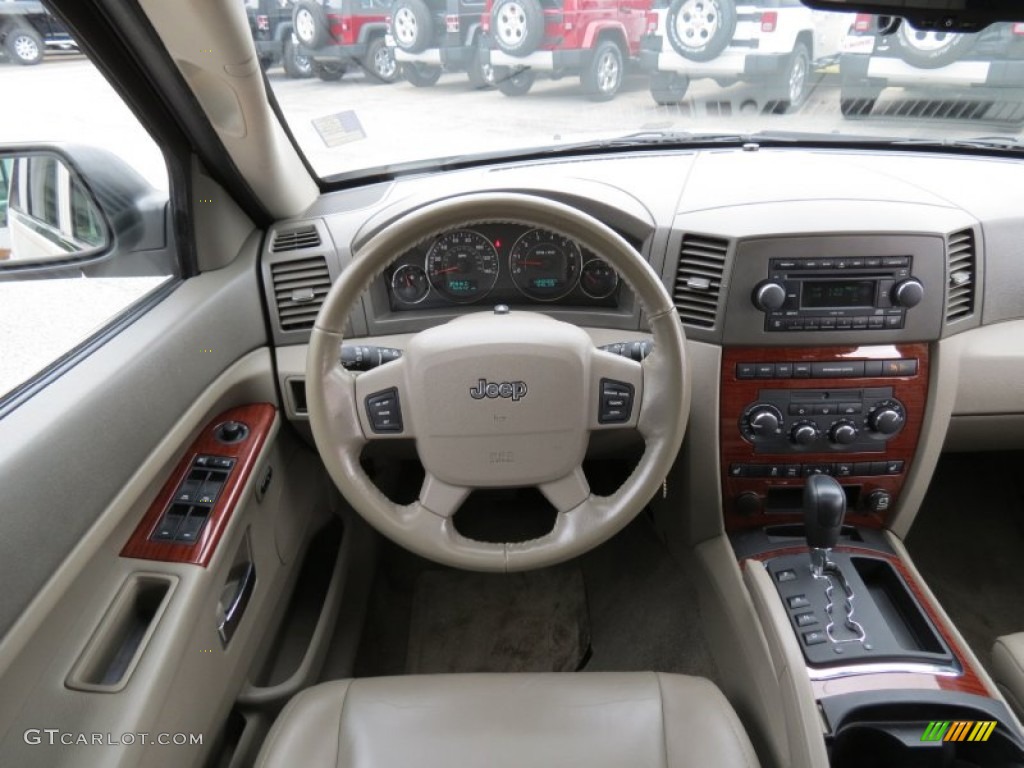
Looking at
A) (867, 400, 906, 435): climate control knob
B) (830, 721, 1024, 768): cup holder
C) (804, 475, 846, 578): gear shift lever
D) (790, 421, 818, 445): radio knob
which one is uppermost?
(867, 400, 906, 435): climate control knob

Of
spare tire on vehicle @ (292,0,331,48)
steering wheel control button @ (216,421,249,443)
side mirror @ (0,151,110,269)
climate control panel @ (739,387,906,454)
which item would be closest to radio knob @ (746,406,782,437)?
climate control panel @ (739,387,906,454)

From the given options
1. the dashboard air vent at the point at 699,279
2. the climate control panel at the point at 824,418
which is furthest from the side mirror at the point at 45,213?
the climate control panel at the point at 824,418

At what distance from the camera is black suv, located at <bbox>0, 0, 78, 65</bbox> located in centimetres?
136

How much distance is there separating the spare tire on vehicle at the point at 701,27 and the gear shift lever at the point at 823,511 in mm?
1276

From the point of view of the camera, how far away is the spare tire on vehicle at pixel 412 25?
7.03 ft

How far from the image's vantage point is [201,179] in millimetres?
1834

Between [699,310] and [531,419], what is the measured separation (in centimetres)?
64

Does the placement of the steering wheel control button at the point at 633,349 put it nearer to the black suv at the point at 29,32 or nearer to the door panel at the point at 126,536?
the door panel at the point at 126,536

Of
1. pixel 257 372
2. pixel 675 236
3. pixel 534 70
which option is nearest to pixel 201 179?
pixel 257 372

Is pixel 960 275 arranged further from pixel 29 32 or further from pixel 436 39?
pixel 29 32

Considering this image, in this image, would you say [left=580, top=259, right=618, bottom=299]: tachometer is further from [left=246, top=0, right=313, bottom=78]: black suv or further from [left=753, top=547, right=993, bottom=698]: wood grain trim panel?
[left=753, top=547, right=993, bottom=698]: wood grain trim panel

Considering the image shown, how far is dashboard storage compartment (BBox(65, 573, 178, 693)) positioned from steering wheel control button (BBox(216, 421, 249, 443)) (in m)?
0.43

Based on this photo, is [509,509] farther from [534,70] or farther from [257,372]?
[534,70]

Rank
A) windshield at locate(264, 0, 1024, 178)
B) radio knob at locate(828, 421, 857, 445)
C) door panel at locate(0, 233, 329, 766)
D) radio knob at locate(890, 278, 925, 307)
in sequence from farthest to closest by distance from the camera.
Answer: windshield at locate(264, 0, 1024, 178)
radio knob at locate(828, 421, 857, 445)
radio knob at locate(890, 278, 925, 307)
door panel at locate(0, 233, 329, 766)
